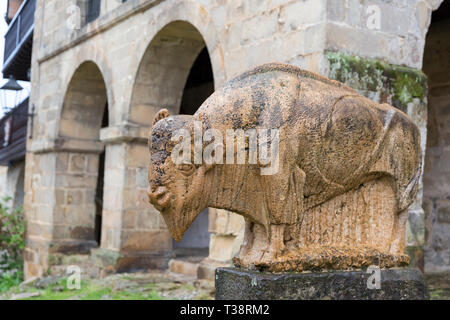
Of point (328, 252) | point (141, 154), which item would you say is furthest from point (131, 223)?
point (328, 252)

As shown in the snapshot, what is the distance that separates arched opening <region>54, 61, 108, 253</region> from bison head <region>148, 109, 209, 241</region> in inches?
234

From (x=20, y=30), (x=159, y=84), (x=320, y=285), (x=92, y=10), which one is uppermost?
(x=20, y=30)

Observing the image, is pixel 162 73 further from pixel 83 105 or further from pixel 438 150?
pixel 438 150

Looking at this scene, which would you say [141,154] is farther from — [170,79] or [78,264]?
[78,264]

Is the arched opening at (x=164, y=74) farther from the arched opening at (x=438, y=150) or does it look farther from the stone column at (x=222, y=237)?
the arched opening at (x=438, y=150)

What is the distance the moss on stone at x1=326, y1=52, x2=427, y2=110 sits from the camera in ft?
12.0

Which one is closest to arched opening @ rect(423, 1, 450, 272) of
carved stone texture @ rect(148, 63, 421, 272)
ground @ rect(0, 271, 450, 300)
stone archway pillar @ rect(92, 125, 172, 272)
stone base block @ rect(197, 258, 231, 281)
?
ground @ rect(0, 271, 450, 300)

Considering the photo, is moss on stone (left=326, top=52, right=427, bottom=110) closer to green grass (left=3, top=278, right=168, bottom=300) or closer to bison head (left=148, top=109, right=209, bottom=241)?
bison head (left=148, top=109, right=209, bottom=241)

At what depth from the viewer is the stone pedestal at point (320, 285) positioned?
2.36 meters

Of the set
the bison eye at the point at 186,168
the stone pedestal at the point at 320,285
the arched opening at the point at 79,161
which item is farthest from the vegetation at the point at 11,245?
the bison eye at the point at 186,168

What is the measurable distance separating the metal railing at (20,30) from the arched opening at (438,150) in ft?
22.1

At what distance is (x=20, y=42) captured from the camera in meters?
11.7

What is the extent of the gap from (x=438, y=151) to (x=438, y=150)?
0.01 m

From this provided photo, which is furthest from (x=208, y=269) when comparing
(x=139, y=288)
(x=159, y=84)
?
(x=159, y=84)
